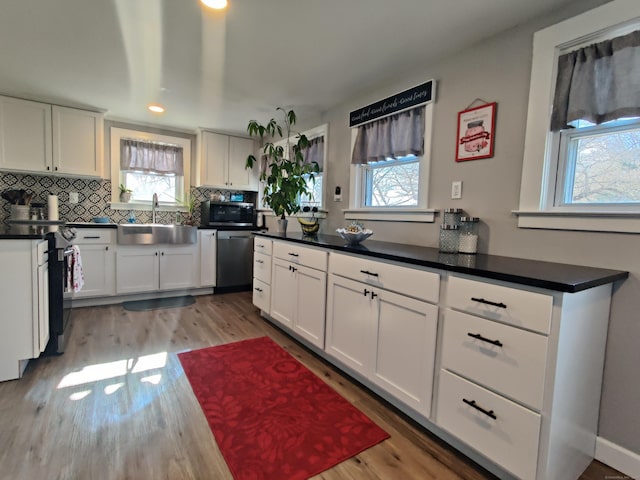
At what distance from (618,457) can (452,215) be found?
1.38 metres

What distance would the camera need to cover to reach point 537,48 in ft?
5.57

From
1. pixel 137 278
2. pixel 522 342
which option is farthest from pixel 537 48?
pixel 137 278

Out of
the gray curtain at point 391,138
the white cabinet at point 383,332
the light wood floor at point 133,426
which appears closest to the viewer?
the light wood floor at point 133,426

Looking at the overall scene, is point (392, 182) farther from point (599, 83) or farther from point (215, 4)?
point (215, 4)

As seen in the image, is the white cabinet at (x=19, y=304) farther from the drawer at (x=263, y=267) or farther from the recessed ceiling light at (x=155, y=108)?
the recessed ceiling light at (x=155, y=108)

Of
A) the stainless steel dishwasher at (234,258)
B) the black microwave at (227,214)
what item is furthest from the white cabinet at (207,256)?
the black microwave at (227,214)

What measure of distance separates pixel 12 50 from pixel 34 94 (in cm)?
104

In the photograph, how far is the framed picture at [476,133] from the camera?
192cm

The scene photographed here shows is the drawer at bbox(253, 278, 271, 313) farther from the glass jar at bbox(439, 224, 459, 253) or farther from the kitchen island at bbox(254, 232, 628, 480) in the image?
the glass jar at bbox(439, 224, 459, 253)

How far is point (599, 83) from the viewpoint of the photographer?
1470 mm

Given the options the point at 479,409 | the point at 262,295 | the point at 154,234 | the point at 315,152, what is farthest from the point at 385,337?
the point at 154,234

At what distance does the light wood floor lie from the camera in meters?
1.36

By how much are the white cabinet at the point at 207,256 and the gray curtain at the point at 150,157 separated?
0.97m

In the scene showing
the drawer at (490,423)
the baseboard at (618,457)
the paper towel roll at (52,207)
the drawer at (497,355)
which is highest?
the paper towel roll at (52,207)
